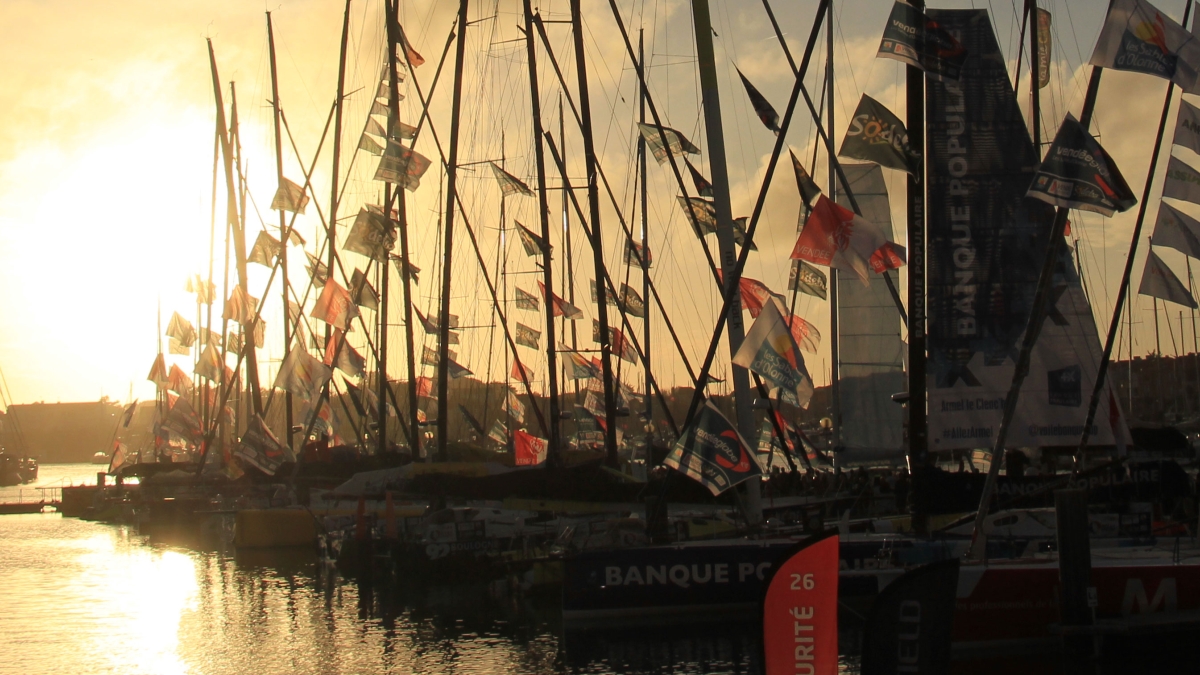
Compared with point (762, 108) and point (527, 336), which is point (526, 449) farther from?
point (527, 336)

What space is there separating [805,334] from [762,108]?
13648mm

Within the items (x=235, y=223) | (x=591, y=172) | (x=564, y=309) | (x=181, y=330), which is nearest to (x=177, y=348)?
(x=181, y=330)

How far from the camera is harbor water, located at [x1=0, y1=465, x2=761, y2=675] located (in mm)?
22094

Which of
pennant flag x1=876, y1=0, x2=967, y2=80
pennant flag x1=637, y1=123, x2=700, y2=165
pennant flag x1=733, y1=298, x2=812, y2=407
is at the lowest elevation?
pennant flag x1=733, y1=298, x2=812, y2=407

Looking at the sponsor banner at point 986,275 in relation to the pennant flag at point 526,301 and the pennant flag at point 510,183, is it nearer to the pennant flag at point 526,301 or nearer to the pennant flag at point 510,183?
the pennant flag at point 510,183

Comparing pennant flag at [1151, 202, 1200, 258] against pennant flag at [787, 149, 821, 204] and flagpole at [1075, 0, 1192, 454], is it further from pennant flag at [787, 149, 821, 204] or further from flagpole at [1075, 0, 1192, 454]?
pennant flag at [787, 149, 821, 204]

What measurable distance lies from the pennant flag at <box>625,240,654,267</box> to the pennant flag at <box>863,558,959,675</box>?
105 feet

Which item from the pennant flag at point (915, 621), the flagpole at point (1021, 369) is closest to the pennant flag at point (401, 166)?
the flagpole at point (1021, 369)

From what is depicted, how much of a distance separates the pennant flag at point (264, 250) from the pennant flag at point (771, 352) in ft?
127

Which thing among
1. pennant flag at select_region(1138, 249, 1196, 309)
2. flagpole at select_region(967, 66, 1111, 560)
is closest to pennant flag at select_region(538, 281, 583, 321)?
pennant flag at select_region(1138, 249, 1196, 309)

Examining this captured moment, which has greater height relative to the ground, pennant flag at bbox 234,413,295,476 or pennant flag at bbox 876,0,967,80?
pennant flag at bbox 876,0,967,80

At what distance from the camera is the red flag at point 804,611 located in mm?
11648

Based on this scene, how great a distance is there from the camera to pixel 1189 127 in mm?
26328

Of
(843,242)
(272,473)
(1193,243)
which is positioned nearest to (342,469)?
(272,473)
